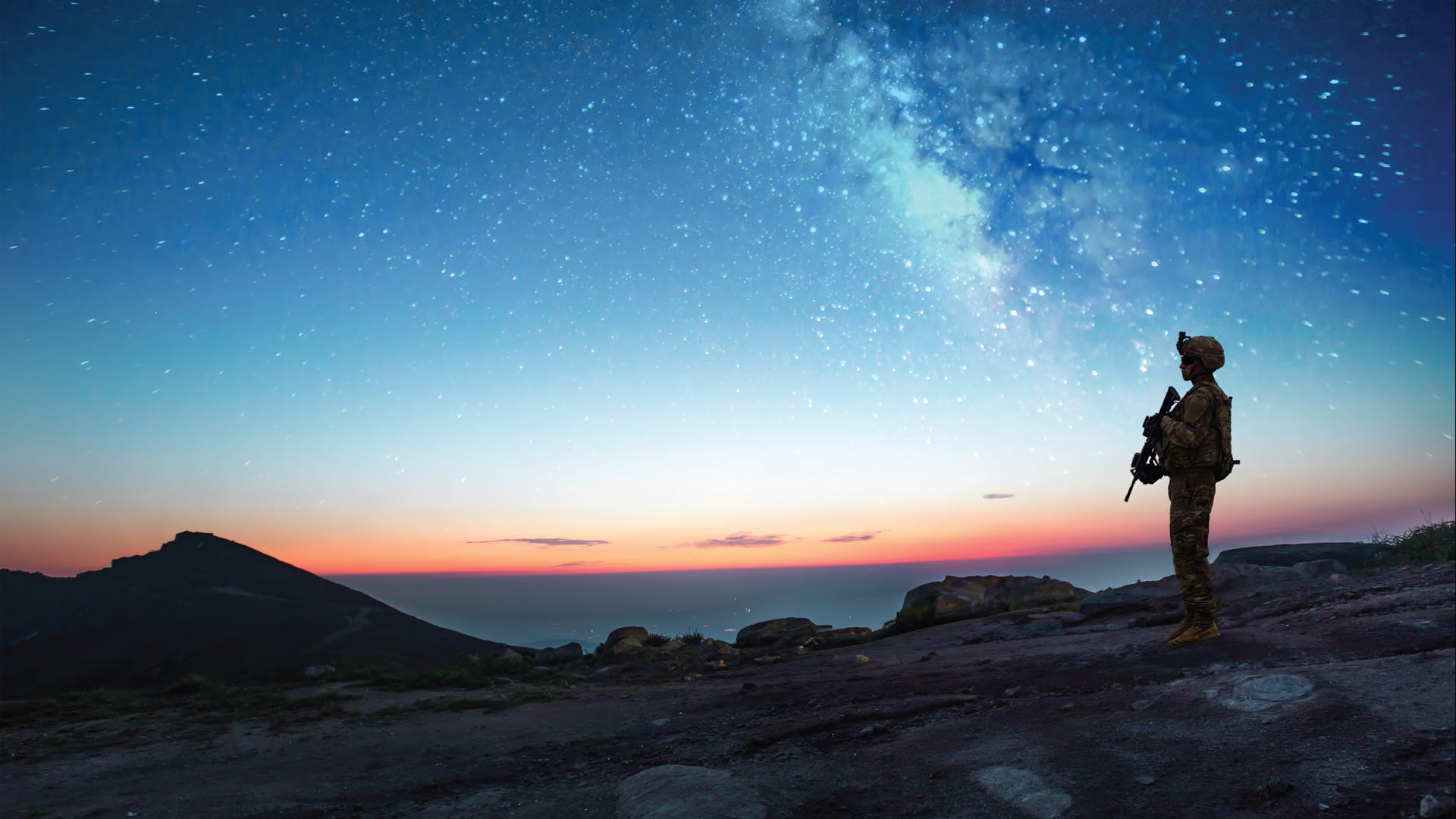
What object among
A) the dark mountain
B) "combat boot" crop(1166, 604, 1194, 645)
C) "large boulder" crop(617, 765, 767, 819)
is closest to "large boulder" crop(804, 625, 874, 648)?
"combat boot" crop(1166, 604, 1194, 645)

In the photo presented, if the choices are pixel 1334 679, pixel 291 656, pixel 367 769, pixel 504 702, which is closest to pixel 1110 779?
pixel 1334 679

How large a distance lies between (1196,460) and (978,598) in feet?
46.4

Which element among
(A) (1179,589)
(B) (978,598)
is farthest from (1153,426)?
(B) (978,598)

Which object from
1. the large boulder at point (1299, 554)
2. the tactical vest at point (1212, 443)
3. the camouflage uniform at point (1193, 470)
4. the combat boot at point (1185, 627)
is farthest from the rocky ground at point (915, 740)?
the large boulder at point (1299, 554)

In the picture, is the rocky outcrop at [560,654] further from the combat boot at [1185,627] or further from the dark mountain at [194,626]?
the combat boot at [1185,627]

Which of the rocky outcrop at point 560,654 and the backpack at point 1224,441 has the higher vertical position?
the backpack at point 1224,441

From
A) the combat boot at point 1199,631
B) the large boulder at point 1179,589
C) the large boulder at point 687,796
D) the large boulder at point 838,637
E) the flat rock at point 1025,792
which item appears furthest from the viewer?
the large boulder at point 838,637

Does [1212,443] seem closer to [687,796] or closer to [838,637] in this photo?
[687,796]

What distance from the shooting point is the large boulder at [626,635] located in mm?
20875

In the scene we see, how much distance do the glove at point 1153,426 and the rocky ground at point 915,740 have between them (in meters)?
2.41

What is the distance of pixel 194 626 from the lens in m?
39.3

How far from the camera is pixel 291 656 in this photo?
34.6m

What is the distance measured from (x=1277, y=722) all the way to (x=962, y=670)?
15.2 feet

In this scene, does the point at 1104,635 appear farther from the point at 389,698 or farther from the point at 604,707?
the point at 389,698
